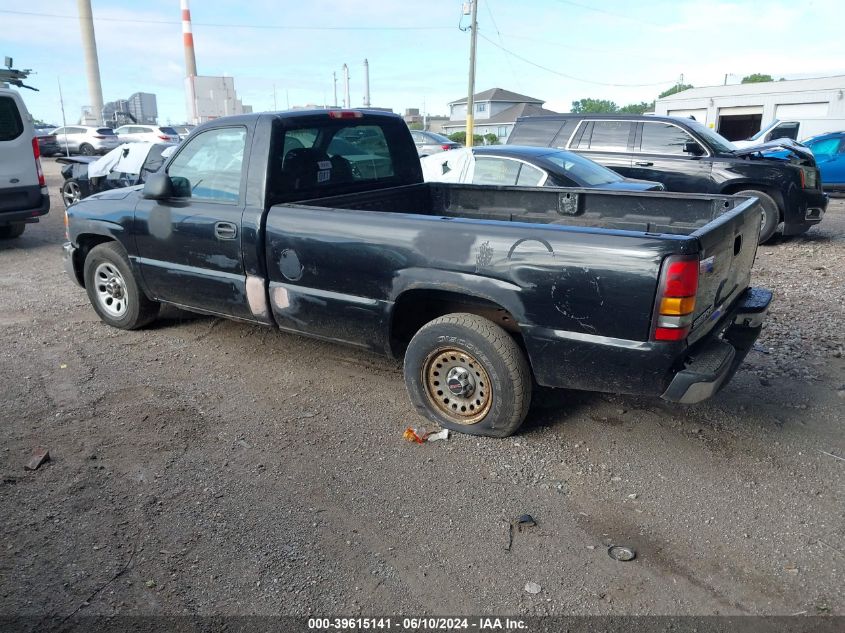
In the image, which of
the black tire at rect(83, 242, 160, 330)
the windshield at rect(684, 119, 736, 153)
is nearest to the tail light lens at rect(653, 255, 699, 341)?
the black tire at rect(83, 242, 160, 330)

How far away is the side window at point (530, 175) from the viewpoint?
24.3ft

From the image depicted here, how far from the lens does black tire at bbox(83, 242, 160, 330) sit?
5.53m

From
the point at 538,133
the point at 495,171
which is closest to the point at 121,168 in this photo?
the point at 538,133

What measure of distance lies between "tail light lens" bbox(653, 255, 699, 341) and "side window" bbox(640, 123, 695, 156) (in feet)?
23.8

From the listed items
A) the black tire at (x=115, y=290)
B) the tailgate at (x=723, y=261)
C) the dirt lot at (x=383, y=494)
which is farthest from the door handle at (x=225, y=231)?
the tailgate at (x=723, y=261)

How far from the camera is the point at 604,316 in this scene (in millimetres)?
3219

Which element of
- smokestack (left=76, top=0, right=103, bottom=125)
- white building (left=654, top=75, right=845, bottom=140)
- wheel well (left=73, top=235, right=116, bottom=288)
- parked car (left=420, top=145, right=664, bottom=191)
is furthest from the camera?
smokestack (left=76, top=0, right=103, bottom=125)

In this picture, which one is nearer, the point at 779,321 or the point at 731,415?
the point at 731,415

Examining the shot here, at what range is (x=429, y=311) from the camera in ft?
13.9

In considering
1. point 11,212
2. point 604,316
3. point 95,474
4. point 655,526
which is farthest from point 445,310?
point 11,212

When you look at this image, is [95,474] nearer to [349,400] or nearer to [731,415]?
[349,400]

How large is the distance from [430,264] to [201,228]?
195 cm

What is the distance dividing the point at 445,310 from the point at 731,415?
1.93m

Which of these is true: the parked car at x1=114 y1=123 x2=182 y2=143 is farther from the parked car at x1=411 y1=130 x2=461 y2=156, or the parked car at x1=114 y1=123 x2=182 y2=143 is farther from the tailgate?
the tailgate
